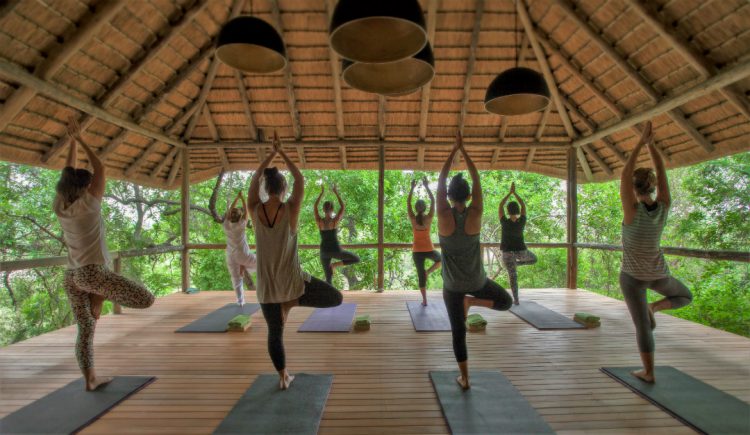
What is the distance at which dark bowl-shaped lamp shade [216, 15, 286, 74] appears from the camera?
9.40 ft

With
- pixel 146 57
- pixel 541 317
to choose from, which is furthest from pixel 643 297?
pixel 146 57

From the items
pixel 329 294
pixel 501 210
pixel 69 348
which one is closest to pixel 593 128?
pixel 501 210

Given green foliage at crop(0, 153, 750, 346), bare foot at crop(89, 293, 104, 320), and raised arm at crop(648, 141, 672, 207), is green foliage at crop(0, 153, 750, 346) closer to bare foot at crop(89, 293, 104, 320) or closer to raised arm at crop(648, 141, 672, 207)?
bare foot at crop(89, 293, 104, 320)

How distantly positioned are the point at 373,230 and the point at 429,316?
9268 mm

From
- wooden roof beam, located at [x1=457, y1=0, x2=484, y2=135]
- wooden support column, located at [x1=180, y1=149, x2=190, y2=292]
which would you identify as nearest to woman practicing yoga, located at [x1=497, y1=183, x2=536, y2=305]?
wooden roof beam, located at [x1=457, y1=0, x2=484, y2=135]

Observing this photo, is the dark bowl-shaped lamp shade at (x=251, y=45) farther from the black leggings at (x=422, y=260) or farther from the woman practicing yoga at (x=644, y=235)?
the black leggings at (x=422, y=260)

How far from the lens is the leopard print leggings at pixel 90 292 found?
2842mm

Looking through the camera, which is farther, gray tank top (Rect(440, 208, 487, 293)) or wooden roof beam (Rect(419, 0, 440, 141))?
wooden roof beam (Rect(419, 0, 440, 141))

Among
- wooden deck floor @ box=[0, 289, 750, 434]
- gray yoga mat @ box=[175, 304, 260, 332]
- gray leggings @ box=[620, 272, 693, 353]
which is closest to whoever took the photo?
wooden deck floor @ box=[0, 289, 750, 434]

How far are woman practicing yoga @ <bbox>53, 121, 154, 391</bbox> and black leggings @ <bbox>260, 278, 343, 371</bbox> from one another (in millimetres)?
922

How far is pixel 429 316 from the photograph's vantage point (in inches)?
211

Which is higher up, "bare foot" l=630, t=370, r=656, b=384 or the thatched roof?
the thatched roof

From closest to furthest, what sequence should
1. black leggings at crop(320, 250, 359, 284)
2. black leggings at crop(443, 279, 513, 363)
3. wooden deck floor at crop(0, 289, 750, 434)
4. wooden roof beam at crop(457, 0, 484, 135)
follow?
wooden deck floor at crop(0, 289, 750, 434) → black leggings at crop(443, 279, 513, 363) → wooden roof beam at crop(457, 0, 484, 135) → black leggings at crop(320, 250, 359, 284)

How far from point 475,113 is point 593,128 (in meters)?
2.20
